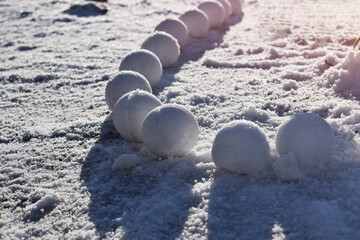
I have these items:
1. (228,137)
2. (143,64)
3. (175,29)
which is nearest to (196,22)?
(175,29)

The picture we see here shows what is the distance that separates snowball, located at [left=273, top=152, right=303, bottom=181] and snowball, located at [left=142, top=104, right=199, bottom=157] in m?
0.75

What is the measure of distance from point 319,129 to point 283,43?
144 inches

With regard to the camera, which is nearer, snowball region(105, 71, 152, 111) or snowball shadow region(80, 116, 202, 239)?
snowball shadow region(80, 116, 202, 239)

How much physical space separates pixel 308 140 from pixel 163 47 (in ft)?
10.1

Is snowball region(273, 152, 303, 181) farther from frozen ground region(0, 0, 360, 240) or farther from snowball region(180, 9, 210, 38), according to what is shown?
snowball region(180, 9, 210, 38)

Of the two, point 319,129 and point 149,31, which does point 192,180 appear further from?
point 149,31

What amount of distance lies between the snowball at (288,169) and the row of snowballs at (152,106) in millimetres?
751

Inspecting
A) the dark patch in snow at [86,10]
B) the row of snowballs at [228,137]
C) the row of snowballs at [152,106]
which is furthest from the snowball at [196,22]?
the row of snowballs at [228,137]

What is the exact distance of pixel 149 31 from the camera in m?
7.79

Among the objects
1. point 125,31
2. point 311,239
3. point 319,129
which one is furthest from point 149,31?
point 311,239

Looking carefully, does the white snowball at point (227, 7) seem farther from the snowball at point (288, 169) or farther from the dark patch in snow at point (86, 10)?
the snowball at point (288, 169)

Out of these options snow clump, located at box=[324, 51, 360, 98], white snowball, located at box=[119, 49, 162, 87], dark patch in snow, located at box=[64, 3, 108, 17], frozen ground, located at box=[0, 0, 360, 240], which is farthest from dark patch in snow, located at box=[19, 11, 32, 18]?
snow clump, located at box=[324, 51, 360, 98]

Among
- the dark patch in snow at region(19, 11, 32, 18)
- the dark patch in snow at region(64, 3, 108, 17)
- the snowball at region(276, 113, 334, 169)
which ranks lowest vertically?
the dark patch in snow at region(19, 11, 32, 18)

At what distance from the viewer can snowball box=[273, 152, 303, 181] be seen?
2996 mm
